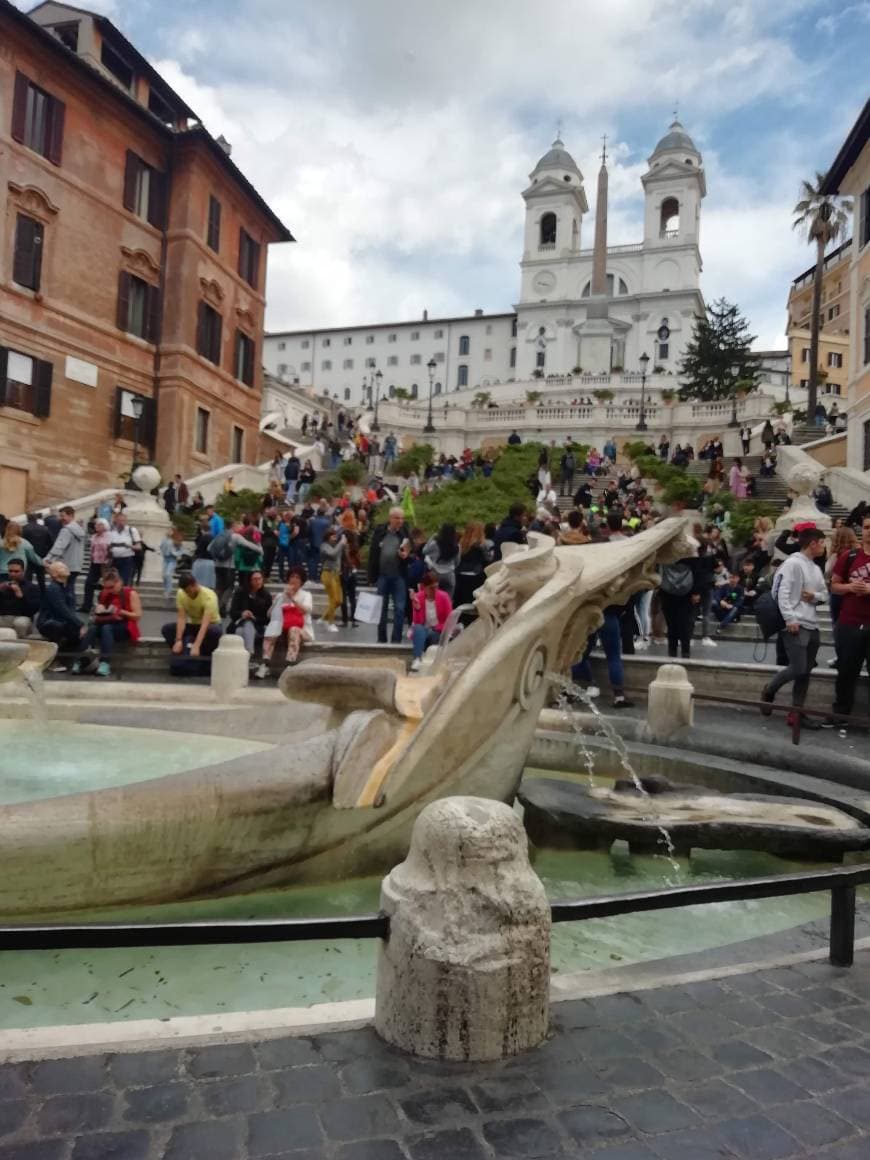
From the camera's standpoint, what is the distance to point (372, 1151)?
1950mm

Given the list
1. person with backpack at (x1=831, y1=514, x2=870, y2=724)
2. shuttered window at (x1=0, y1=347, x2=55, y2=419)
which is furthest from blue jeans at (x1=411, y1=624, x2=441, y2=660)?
shuttered window at (x1=0, y1=347, x2=55, y2=419)

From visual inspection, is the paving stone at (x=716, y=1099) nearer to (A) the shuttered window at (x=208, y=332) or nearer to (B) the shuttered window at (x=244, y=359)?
(A) the shuttered window at (x=208, y=332)

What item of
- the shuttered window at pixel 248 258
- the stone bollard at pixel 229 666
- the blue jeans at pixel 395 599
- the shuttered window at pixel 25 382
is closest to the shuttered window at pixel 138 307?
the shuttered window at pixel 25 382

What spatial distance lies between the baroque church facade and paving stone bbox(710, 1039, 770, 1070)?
72.9 meters

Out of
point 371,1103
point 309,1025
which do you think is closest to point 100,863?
point 309,1025

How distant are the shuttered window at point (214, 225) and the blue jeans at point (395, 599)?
82.1ft

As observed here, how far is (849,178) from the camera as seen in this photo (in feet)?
93.3

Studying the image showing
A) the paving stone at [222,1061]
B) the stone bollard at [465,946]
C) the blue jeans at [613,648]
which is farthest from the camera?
the blue jeans at [613,648]

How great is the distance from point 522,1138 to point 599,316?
8462 centimetres

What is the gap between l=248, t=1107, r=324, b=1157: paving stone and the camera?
1952 mm

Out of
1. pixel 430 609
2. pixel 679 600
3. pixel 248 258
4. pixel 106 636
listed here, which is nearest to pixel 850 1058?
pixel 430 609

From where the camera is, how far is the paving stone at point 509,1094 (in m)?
2.14

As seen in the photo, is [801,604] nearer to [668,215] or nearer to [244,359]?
[244,359]

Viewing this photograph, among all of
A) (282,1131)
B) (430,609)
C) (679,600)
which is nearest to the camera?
(282,1131)
